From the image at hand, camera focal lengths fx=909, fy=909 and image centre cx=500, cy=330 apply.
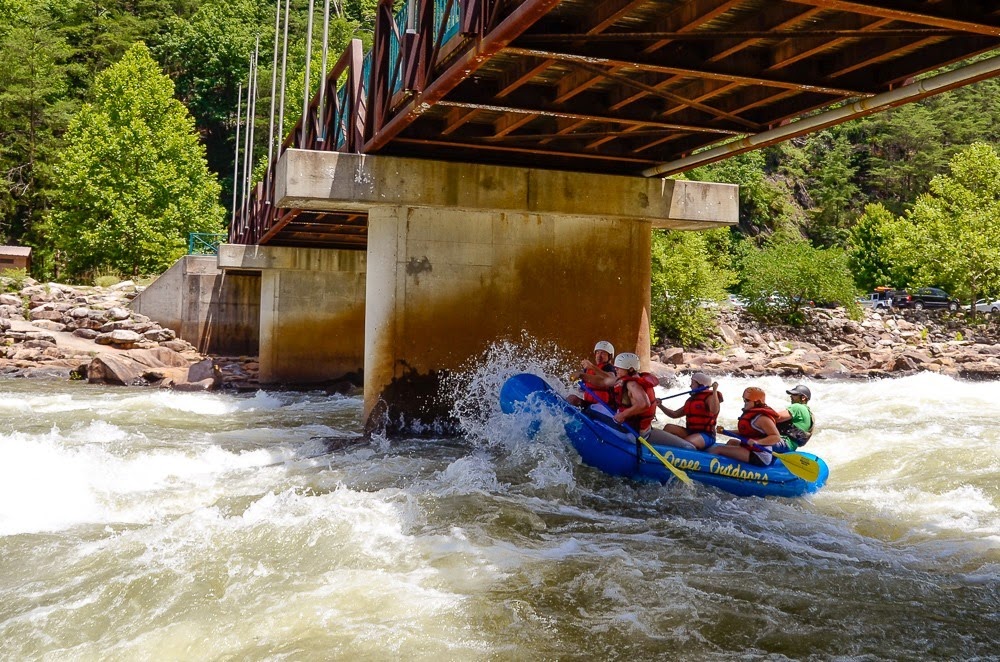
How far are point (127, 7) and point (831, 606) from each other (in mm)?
66874

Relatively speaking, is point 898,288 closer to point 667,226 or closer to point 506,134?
point 667,226

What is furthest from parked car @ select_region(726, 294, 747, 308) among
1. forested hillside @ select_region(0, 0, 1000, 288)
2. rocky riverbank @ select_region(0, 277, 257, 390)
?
rocky riverbank @ select_region(0, 277, 257, 390)

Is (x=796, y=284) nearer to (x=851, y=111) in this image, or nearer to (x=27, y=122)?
(x=851, y=111)

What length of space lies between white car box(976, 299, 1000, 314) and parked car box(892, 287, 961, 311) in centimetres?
115

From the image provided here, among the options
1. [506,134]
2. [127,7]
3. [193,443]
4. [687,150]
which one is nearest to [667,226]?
[687,150]

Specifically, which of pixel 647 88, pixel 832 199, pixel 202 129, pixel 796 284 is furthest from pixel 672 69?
pixel 832 199

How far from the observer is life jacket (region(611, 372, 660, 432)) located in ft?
33.7

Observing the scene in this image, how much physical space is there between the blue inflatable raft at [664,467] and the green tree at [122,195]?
30.8 m

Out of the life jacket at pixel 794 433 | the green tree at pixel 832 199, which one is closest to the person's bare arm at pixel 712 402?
the life jacket at pixel 794 433

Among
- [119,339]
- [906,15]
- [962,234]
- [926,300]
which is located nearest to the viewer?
[906,15]

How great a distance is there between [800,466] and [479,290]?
526cm

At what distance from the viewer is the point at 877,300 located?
49.2m

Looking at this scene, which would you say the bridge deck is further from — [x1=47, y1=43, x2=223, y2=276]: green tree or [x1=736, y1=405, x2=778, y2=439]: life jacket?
[x1=47, y1=43, x2=223, y2=276]: green tree

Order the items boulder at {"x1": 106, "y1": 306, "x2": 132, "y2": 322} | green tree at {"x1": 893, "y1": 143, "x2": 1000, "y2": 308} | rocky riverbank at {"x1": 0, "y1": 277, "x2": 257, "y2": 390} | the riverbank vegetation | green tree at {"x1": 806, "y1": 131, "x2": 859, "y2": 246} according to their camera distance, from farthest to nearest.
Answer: green tree at {"x1": 806, "y1": 131, "x2": 859, "y2": 246}
green tree at {"x1": 893, "y1": 143, "x2": 1000, "y2": 308}
the riverbank vegetation
boulder at {"x1": 106, "y1": 306, "x2": 132, "y2": 322}
rocky riverbank at {"x1": 0, "y1": 277, "x2": 257, "y2": 390}
